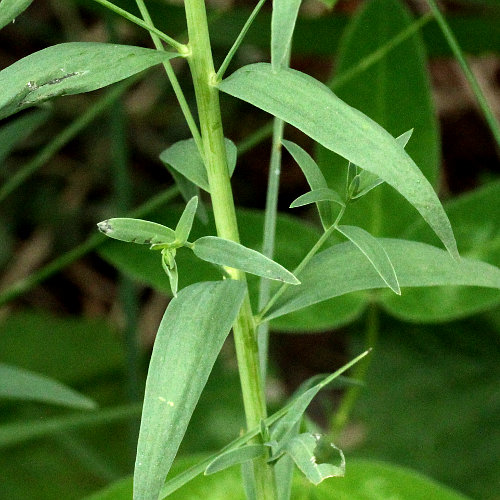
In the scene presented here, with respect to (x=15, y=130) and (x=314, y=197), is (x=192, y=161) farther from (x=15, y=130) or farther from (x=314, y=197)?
(x=15, y=130)

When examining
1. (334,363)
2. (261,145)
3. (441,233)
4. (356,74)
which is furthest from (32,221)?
(441,233)

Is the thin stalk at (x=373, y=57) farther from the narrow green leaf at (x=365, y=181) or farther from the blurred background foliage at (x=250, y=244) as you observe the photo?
the narrow green leaf at (x=365, y=181)

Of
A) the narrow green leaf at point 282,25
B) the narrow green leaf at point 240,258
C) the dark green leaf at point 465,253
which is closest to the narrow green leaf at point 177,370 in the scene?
the narrow green leaf at point 240,258

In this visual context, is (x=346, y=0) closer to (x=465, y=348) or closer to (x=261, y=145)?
(x=261, y=145)

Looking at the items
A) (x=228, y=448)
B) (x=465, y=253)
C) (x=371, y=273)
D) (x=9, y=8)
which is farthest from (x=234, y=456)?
(x=465, y=253)

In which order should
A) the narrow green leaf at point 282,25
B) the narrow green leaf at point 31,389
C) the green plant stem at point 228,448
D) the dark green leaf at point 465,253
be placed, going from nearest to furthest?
the narrow green leaf at point 282,25, the green plant stem at point 228,448, the narrow green leaf at point 31,389, the dark green leaf at point 465,253

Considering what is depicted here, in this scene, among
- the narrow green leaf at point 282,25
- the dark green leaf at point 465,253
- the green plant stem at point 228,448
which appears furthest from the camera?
the dark green leaf at point 465,253
